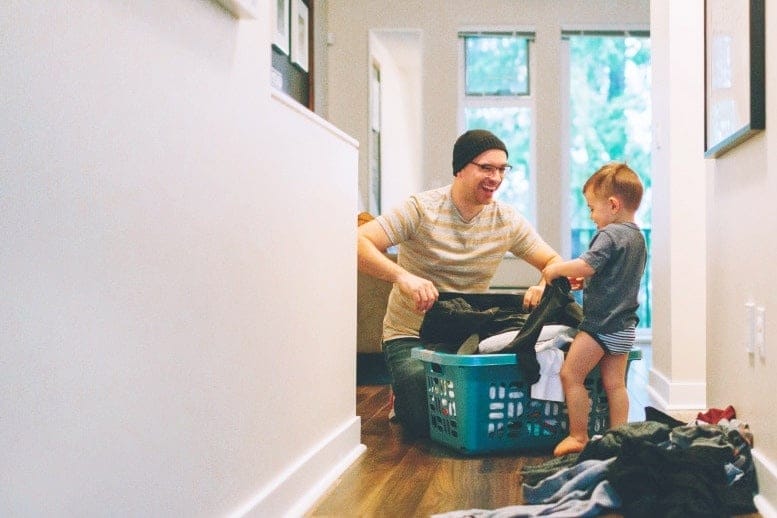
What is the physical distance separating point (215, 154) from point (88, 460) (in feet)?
2.01

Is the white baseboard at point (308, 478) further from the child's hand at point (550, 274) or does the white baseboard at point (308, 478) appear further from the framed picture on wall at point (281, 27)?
the framed picture on wall at point (281, 27)

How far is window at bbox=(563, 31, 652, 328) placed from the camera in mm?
6852

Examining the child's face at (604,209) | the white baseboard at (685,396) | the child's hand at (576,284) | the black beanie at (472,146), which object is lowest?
the white baseboard at (685,396)

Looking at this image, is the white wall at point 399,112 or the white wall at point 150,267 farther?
the white wall at point 399,112

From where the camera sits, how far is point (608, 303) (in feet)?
8.29

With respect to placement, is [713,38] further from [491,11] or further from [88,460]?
[491,11]

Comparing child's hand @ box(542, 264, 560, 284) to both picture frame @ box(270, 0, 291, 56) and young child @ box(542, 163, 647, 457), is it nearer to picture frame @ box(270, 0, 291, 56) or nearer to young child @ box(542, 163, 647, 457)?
young child @ box(542, 163, 647, 457)

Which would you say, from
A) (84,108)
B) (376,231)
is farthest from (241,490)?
(376,231)

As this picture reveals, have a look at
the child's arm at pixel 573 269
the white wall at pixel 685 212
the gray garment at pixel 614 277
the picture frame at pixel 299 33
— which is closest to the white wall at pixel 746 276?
the gray garment at pixel 614 277

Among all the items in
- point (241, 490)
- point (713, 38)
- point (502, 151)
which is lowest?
point (241, 490)

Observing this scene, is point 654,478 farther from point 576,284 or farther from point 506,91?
point 506,91

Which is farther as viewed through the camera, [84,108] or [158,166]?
[158,166]

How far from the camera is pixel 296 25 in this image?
579 centimetres

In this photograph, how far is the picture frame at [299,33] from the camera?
5.73 metres
